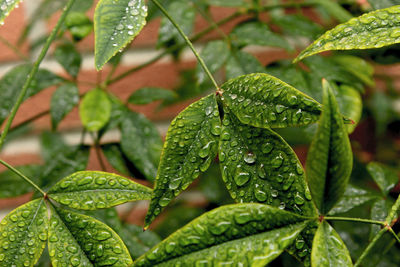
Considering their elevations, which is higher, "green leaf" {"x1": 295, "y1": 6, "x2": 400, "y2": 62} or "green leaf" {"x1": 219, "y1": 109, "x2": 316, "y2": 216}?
"green leaf" {"x1": 295, "y1": 6, "x2": 400, "y2": 62}

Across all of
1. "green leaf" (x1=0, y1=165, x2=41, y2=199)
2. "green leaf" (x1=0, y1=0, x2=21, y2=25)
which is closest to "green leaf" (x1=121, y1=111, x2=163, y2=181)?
"green leaf" (x1=0, y1=165, x2=41, y2=199)

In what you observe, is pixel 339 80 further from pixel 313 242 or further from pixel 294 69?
pixel 313 242

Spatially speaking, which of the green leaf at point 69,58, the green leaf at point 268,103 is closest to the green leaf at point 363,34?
the green leaf at point 268,103

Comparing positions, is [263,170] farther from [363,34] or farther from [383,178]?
[383,178]

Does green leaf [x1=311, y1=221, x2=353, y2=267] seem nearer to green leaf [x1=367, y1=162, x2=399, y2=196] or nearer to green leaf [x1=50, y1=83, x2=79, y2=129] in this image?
green leaf [x1=367, y1=162, x2=399, y2=196]

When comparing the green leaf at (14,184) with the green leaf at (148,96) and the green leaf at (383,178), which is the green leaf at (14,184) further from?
the green leaf at (383,178)
